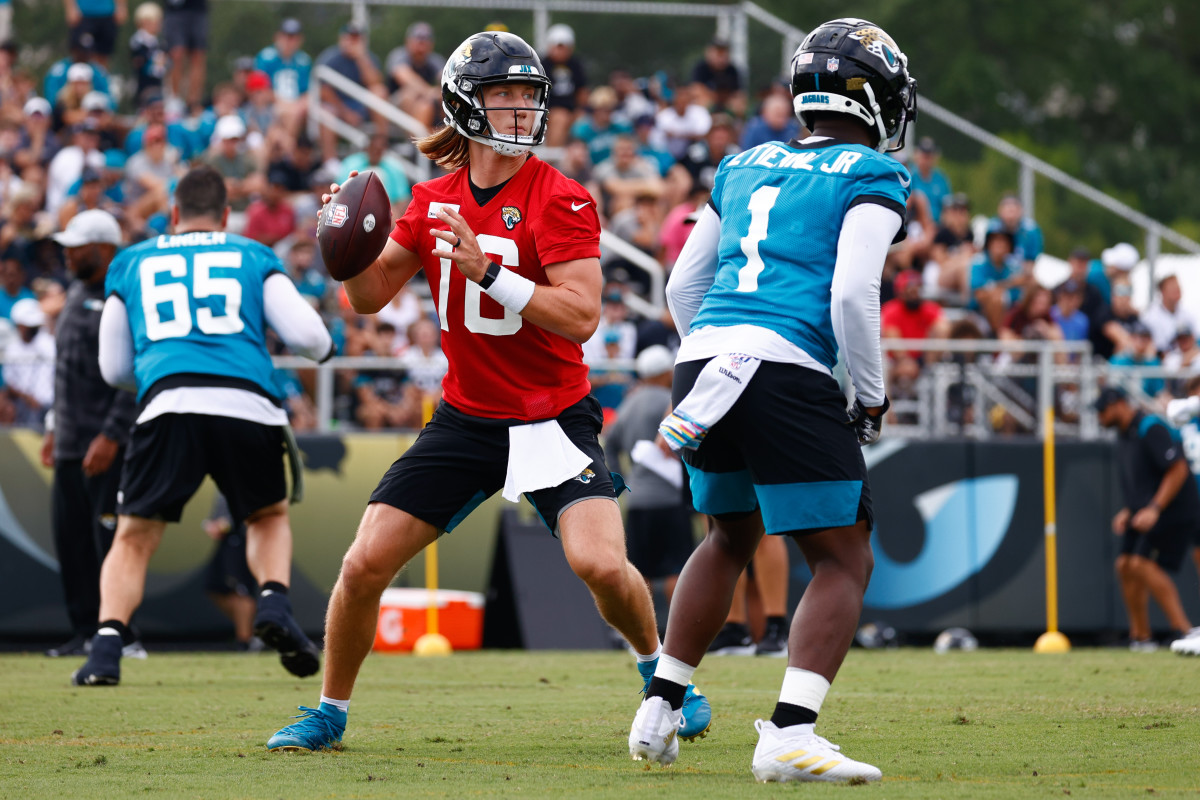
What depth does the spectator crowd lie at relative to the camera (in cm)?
1281

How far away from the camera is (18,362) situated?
11.6m

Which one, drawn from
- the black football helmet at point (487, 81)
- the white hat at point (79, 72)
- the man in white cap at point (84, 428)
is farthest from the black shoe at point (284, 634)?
the white hat at point (79, 72)

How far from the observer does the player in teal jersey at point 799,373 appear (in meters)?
4.41

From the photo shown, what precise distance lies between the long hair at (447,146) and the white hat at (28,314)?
8.16 meters

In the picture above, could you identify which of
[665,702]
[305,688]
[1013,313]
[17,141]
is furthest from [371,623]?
[17,141]

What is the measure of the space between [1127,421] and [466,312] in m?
8.22

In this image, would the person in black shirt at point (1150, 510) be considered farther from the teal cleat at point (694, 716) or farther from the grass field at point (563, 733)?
the teal cleat at point (694, 716)

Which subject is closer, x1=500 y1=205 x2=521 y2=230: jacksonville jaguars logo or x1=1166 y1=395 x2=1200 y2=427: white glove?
x1=500 y1=205 x2=521 y2=230: jacksonville jaguars logo

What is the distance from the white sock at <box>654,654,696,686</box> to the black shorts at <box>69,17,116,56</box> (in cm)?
1398

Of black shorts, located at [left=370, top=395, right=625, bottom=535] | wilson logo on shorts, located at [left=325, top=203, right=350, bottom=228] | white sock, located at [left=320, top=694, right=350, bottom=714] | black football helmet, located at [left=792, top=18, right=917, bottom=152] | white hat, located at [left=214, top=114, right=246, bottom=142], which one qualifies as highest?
white hat, located at [left=214, top=114, right=246, bottom=142]

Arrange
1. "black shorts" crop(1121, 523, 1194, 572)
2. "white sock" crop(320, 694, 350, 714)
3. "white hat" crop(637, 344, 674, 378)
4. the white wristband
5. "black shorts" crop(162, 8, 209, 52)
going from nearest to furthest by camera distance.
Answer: the white wristband
"white sock" crop(320, 694, 350, 714)
"white hat" crop(637, 344, 674, 378)
"black shorts" crop(1121, 523, 1194, 572)
"black shorts" crop(162, 8, 209, 52)

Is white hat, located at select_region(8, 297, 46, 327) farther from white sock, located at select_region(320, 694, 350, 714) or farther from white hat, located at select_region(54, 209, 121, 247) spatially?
white sock, located at select_region(320, 694, 350, 714)

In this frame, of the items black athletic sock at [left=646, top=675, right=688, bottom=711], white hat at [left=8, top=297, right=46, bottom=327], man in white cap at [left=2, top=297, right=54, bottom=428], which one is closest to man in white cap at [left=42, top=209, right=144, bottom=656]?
man in white cap at [left=2, top=297, right=54, bottom=428]

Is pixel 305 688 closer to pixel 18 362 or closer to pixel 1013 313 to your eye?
pixel 18 362
